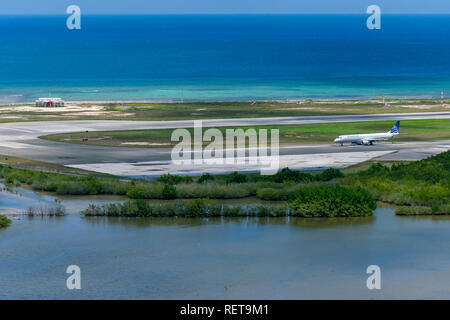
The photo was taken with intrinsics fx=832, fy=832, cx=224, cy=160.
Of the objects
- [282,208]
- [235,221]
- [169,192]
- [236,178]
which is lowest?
[235,221]

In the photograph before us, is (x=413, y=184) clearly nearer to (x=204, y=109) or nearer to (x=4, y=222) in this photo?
(x=4, y=222)

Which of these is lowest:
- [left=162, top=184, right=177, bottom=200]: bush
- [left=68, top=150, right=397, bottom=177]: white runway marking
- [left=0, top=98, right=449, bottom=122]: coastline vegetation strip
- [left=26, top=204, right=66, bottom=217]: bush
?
[left=26, top=204, right=66, bottom=217]: bush

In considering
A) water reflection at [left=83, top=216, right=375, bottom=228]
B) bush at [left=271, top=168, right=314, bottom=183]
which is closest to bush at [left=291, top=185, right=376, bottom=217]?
water reflection at [left=83, top=216, right=375, bottom=228]

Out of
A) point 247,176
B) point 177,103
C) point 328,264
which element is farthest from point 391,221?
point 177,103

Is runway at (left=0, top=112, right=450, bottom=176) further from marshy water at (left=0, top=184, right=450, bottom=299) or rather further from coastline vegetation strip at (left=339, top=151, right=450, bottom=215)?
marshy water at (left=0, top=184, right=450, bottom=299)

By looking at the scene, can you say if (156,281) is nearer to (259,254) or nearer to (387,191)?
(259,254)

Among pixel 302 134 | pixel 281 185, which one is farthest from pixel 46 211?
pixel 302 134

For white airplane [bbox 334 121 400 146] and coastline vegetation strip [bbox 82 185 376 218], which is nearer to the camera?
coastline vegetation strip [bbox 82 185 376 218]
